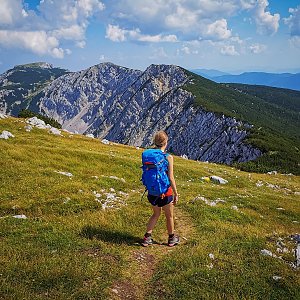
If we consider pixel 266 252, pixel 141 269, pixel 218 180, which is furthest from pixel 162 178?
pixel 218 180

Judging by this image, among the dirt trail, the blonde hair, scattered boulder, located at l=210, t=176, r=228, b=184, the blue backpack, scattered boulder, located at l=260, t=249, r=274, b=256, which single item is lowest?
scattered boulder, located at l=210, t=176, r=228, b=184

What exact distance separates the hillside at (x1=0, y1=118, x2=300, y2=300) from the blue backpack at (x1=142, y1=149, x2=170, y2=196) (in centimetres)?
252

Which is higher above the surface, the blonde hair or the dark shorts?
the blonde hair

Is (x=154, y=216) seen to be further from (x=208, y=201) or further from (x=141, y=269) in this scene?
(x=208, y=201)

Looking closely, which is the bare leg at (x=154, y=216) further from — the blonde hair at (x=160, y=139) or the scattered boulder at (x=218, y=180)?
the scattered boulder at (x=218, y=180)

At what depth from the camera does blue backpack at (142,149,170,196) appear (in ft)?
39.8

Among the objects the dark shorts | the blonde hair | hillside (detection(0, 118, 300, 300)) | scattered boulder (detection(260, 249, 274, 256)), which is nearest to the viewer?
hillside (detection(0, 118, 300, 300))

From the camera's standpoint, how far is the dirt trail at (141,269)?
9.60m

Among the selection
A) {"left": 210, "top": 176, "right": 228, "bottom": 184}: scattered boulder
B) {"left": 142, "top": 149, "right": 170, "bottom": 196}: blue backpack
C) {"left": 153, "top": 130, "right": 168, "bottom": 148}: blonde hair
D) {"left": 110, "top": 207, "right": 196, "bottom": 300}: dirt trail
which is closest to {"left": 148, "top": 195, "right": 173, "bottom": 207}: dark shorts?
{"left": 142, "top": 149, "right": 170, "bottom": 196}: blue backpack

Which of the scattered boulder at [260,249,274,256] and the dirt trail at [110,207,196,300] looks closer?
the dirt trail at [110,207,196,300]

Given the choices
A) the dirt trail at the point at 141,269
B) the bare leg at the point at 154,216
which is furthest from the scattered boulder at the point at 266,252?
the bare leg at the point at 154,216

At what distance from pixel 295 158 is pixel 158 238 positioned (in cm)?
19732

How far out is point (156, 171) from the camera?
12.3 metres

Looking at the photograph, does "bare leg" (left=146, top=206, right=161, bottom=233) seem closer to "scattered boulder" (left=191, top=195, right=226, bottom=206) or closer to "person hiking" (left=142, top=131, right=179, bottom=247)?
"person hiking" (left=142, top=131, right=179, bottom=247)
